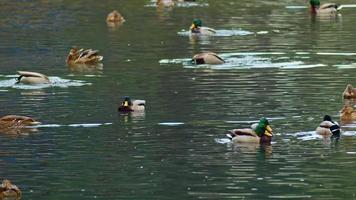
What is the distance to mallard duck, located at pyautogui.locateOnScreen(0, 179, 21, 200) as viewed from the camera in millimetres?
19406

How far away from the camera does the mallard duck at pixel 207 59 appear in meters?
35.1

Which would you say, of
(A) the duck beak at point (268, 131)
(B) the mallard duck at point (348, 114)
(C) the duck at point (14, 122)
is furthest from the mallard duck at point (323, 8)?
(A) the duck beak at point (268, 131)

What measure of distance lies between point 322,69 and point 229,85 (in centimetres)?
368

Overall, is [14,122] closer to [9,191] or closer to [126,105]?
[126,105]

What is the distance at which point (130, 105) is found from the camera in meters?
27.5

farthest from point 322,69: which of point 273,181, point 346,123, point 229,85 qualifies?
point 273,181

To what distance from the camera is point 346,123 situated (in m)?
25.6

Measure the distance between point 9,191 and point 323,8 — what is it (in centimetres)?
3295

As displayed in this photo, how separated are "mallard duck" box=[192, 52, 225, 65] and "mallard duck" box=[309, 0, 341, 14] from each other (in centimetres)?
1615

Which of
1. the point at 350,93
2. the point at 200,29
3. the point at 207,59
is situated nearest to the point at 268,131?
the point at 350,93

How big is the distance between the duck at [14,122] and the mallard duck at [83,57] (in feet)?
33.3

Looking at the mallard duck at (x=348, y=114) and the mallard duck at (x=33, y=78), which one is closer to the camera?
the mallard duck at (x=348, y=114)

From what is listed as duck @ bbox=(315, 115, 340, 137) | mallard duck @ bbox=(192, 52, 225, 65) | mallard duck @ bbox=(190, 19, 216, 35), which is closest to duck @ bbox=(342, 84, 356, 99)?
duck @ bbox=(315, 115, 340, 137)

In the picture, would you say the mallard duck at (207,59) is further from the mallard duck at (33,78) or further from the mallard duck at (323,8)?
the mallard duck at (323,8)
